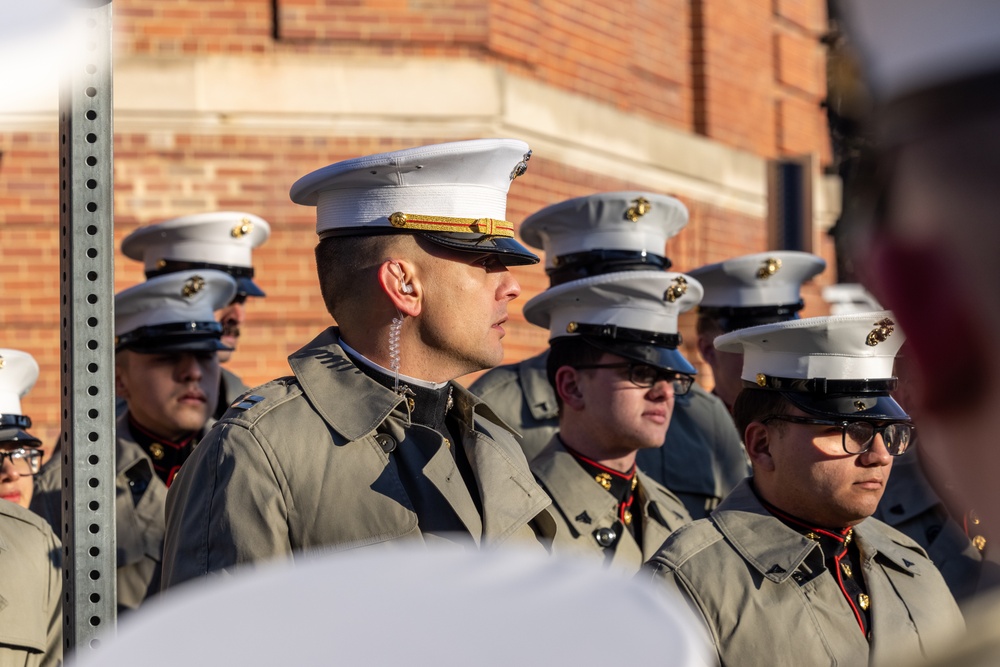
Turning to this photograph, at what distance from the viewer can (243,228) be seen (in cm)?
629

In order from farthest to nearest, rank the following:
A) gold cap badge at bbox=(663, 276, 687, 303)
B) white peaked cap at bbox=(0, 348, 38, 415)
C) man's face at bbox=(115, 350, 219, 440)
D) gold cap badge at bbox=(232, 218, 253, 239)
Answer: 1. gold cap badge at bbox=(232, 218, 253, 239)
2. man's face at bbox=(115, 350, 219, 440)
3. white peaked cap at bbox=(0, 348, 38, 415)
4. gold cap badge at bbox=(663, 276, 687, 303)

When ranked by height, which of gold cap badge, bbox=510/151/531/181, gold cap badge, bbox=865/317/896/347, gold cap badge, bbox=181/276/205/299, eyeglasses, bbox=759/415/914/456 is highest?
gold cap badge, bbox=510/151/531/181

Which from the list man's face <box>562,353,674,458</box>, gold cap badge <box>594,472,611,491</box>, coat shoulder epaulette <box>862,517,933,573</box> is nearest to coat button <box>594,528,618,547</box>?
gold cap badge <box>594,472,611,491</box>

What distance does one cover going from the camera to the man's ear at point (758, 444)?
3578 mm

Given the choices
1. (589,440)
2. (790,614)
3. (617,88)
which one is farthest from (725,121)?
(790,614)

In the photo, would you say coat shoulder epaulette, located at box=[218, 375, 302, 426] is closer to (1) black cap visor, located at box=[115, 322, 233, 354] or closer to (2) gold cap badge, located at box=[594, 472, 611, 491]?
(2) gold cap badge, located at box=[594, 472, 611, 491]

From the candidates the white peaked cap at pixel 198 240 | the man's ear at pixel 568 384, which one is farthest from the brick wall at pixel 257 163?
the man's ear at pixel 568 384

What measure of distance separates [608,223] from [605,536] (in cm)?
186

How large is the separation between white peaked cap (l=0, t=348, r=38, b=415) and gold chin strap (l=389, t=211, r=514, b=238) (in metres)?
2.60

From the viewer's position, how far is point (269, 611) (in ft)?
2.39

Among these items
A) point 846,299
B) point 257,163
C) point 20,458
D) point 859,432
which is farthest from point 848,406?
point 257,163

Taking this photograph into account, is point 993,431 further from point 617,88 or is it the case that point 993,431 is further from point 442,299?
point 617,88

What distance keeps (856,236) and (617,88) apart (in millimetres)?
7860

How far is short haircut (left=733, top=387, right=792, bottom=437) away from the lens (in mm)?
3628
